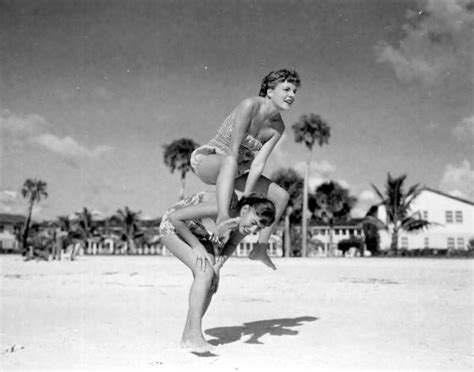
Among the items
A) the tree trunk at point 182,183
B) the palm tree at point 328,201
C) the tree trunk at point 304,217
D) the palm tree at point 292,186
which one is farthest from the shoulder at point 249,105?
the palm tree at point 328,201

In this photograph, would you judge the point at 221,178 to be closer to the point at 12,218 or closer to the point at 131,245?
the point at 131,245

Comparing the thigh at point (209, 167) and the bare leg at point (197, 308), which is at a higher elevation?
the thigh at point (209, 167)

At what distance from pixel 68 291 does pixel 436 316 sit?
25.9 feet

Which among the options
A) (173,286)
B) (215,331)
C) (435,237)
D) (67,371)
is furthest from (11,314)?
(435,237)

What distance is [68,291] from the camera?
36.3 ft

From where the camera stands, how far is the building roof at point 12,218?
8860 cm

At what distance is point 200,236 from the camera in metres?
4.47

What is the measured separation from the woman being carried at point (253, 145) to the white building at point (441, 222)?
51.7 metres

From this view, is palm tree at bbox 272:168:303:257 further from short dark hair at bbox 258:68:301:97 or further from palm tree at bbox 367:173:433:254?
short dark hair at bbox 258:68:301:97

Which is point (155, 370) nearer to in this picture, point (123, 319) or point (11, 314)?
point (123, 319)

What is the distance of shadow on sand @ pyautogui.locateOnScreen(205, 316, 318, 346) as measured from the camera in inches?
200

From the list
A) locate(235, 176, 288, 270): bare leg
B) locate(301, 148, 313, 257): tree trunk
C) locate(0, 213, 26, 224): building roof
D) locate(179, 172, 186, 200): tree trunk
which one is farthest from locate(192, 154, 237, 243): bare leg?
locate(0, 213, 26, 224): building roof

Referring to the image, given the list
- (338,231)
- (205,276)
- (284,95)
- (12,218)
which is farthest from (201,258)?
(12,218)

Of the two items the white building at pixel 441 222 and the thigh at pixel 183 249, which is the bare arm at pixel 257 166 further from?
the white building at pixel 441 222
